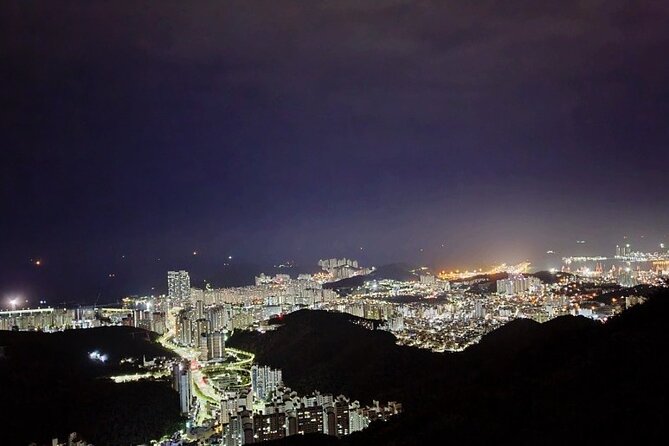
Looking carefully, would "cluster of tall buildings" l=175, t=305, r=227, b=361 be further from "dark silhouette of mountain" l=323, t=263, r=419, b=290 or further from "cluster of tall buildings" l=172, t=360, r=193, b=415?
"dark silhouette of mountain" l=323, t=263, r=419, b=290

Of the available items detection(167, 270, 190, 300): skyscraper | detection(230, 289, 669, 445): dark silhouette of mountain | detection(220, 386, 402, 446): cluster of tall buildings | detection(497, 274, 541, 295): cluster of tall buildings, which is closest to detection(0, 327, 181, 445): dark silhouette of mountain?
detection(220, 386, 402, 446): cluster of tall buildings

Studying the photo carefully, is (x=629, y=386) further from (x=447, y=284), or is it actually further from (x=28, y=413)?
(x=447, y=284)

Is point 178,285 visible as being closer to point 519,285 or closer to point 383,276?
point 383,276

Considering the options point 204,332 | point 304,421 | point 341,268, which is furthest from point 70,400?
point 341,268

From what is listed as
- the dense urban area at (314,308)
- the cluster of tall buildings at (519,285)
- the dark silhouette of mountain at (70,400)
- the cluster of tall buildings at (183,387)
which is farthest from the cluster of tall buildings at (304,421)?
the cluster of tall buildings at (519,285)

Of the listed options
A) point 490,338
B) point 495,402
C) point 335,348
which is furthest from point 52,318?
point 495,402
